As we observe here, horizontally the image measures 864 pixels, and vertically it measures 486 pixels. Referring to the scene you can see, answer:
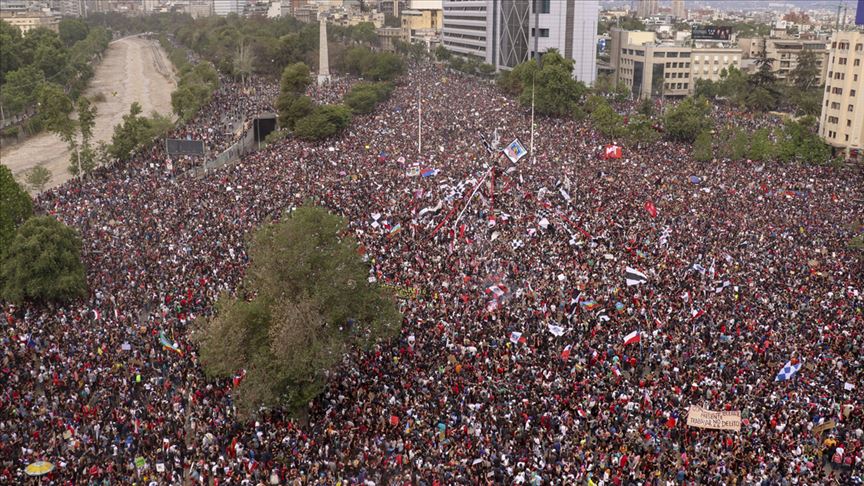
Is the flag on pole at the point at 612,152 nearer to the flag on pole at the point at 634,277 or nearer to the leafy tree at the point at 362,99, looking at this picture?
the flag on pole at the point at 634,277

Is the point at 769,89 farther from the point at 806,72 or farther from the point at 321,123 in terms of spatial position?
the point at 321,123

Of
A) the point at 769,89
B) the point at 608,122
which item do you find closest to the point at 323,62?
the point at 608,122

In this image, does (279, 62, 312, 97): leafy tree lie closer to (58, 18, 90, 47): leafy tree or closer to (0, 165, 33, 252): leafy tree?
(0, 165, 33, 252): leafy tree

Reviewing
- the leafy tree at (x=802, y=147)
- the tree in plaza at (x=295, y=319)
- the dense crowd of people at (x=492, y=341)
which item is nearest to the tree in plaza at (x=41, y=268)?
the dense crowd of people at (x=492, y=341)

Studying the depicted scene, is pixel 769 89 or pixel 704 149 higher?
pixel 769 89

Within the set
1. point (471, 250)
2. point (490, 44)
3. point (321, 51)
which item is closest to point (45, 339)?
point (471, 250)
